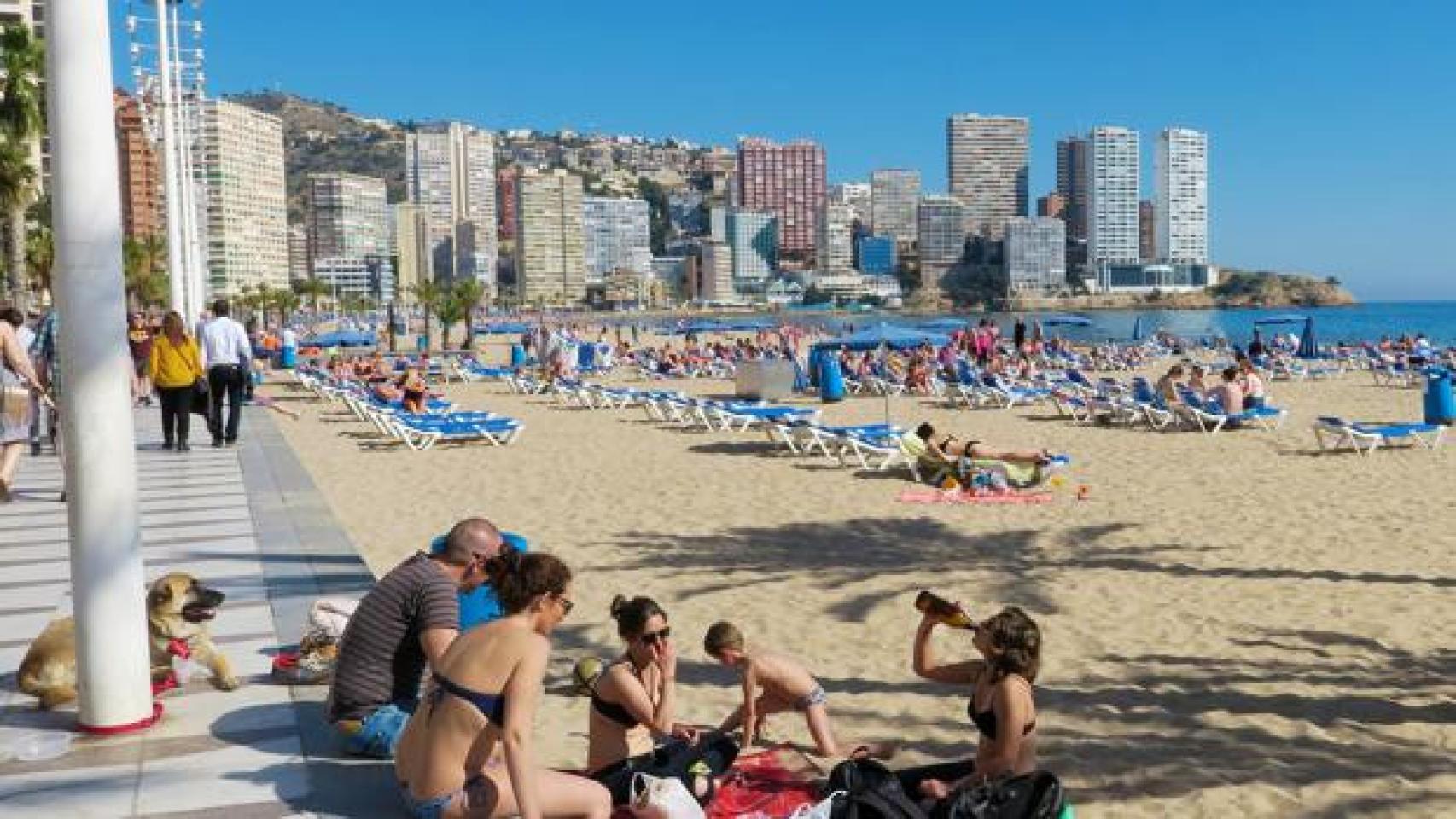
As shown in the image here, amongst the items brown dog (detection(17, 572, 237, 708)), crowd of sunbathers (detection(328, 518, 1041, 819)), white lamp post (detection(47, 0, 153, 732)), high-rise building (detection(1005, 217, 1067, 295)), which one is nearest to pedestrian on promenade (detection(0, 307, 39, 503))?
brown dog (detection(17, 572, 237, 708))

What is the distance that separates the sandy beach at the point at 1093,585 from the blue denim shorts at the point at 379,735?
60cm

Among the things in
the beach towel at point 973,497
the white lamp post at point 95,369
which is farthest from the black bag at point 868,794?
the beach towel at point 973,497

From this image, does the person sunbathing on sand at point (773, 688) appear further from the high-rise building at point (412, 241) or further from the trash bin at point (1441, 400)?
the high-rise building at point (412, 241)

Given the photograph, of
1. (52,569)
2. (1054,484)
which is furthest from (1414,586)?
(52,569)

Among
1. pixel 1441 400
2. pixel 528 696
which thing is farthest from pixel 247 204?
pixel 528 696

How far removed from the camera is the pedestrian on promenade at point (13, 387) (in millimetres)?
8336

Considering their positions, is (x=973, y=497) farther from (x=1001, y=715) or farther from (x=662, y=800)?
(x=662, y=800)

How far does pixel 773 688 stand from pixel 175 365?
9.02 m

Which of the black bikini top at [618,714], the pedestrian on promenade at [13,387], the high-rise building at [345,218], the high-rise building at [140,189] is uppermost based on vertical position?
the high-rise building at [345,218]

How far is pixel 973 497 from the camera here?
10930 mm

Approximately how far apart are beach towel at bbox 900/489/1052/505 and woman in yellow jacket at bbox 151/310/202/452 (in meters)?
6.58

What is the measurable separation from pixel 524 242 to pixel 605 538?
188 metres

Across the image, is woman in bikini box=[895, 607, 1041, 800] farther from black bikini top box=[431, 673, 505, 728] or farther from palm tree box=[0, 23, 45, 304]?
palm tree box=[0, 23, 45, 304]

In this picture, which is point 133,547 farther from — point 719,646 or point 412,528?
point 412,528
